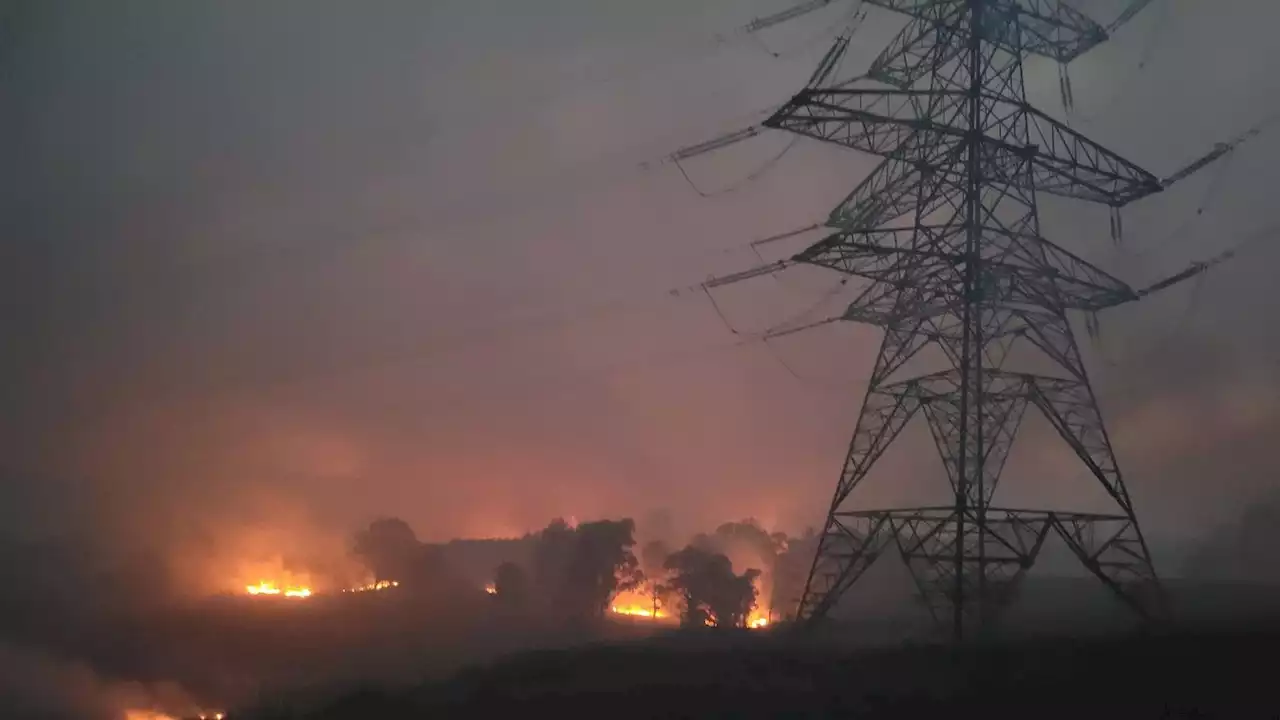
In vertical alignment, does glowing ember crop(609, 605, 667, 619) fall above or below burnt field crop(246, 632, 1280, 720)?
above

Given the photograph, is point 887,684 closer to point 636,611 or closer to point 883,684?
point 883,684

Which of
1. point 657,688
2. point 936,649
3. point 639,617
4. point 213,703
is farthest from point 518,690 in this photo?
point 639,617

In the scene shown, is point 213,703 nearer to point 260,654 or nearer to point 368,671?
point 260,654

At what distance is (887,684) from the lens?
18.9 m

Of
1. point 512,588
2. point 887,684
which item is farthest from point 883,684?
point 512,588

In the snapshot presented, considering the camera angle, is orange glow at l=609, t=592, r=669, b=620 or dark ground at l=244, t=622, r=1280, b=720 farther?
orange glow at l=609, t=592, r=669, b=620

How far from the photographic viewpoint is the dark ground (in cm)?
1688

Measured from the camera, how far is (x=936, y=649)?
72.1 feet

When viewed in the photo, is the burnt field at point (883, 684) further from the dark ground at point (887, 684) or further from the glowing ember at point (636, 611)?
the glowing ember at point (636, 611)

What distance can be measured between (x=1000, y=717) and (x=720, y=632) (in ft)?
54.6

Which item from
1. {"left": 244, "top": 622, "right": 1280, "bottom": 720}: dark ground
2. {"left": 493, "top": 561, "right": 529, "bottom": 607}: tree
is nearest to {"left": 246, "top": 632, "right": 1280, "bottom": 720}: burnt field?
{"left": 244, "top": 622, "right": 1280, "bottom": 720}: dark ground

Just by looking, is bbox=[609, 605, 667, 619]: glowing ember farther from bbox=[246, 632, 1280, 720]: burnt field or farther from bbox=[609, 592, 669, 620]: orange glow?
bbox=[246, 632, 1280, 720]: burnt field

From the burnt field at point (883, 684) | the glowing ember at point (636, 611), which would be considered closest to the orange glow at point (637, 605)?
the glowing ember at point (636, 611)

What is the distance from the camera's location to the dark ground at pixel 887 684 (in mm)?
16875
